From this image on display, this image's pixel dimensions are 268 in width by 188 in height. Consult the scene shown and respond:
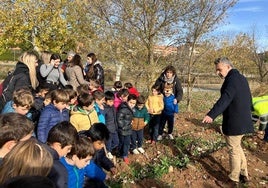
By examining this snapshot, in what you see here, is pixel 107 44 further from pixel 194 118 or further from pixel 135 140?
pixel 135 140

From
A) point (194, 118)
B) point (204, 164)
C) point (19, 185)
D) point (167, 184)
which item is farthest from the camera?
point (194, 118)

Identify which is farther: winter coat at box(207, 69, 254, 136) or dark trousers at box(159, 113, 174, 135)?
dark trousers at box(159, 113, 174, 135)

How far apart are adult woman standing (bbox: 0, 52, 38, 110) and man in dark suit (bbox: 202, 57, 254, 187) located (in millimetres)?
3071

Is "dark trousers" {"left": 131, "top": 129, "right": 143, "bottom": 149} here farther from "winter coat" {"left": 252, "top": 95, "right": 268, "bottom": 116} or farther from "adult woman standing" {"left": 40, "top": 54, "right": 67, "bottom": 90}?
"winter coat" {"left": 252, "top": 95, "right": 268, "bottom": 116}

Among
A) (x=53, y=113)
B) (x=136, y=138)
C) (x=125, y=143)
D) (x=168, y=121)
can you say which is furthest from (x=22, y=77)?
(x=168, y=121)

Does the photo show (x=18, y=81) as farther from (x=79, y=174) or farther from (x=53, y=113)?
(x=79, y=174)

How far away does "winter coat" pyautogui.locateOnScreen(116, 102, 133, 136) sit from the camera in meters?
7.07

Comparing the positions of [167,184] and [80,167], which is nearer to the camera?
[80,167]

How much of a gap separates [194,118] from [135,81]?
402 cm

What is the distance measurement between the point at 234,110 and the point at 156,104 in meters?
2.82

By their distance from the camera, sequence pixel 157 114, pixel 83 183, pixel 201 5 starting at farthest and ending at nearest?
pixel 201 5 → pixel 157 114 → pixel 83 183

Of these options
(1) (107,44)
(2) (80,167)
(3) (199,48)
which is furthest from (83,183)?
(3) (199,48)

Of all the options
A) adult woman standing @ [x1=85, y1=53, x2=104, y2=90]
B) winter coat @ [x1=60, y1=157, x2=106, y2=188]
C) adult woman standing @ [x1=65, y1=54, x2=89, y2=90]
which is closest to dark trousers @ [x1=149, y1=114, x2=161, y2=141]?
adult woman standing @ [x1=85, y1=53, x2=104, y2=90]

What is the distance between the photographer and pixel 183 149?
7.90 meters
